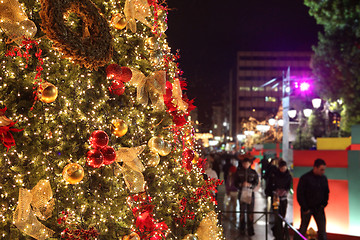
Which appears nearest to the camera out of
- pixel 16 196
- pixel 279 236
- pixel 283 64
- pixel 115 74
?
pixel 16 196

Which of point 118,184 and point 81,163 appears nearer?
point 81,163

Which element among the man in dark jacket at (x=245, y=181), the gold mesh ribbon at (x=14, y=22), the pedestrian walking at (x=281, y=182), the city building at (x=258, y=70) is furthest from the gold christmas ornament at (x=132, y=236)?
the city building at (x=258, y=70)

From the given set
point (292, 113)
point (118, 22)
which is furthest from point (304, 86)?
point (118, 22)

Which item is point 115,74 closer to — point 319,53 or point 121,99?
point 121,99

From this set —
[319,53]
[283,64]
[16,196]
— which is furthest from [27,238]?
[283,64]

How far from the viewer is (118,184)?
3.66 metres

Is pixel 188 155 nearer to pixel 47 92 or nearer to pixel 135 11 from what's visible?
pixel 135 11

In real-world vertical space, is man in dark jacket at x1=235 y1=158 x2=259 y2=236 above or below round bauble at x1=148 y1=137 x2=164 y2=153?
below

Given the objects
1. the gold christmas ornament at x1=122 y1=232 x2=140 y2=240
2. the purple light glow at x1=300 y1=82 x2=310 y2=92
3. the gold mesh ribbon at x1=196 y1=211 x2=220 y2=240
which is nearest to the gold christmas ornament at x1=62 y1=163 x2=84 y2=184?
the gold christmas ornament at x1=122 y1=232 x2=140 y2=240

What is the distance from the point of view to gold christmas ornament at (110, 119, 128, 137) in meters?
3.58

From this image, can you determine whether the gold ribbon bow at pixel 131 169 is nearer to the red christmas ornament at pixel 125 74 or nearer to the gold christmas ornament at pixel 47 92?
the red christmas ornament at pixel 125 74

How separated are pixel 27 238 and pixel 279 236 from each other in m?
5.19

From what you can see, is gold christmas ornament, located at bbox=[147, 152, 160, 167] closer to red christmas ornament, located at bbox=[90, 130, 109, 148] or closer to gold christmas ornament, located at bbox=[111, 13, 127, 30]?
red christmas ornament, located at bbox=[90, 130, 109, 148]

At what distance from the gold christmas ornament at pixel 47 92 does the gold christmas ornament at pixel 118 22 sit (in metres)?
1.12
